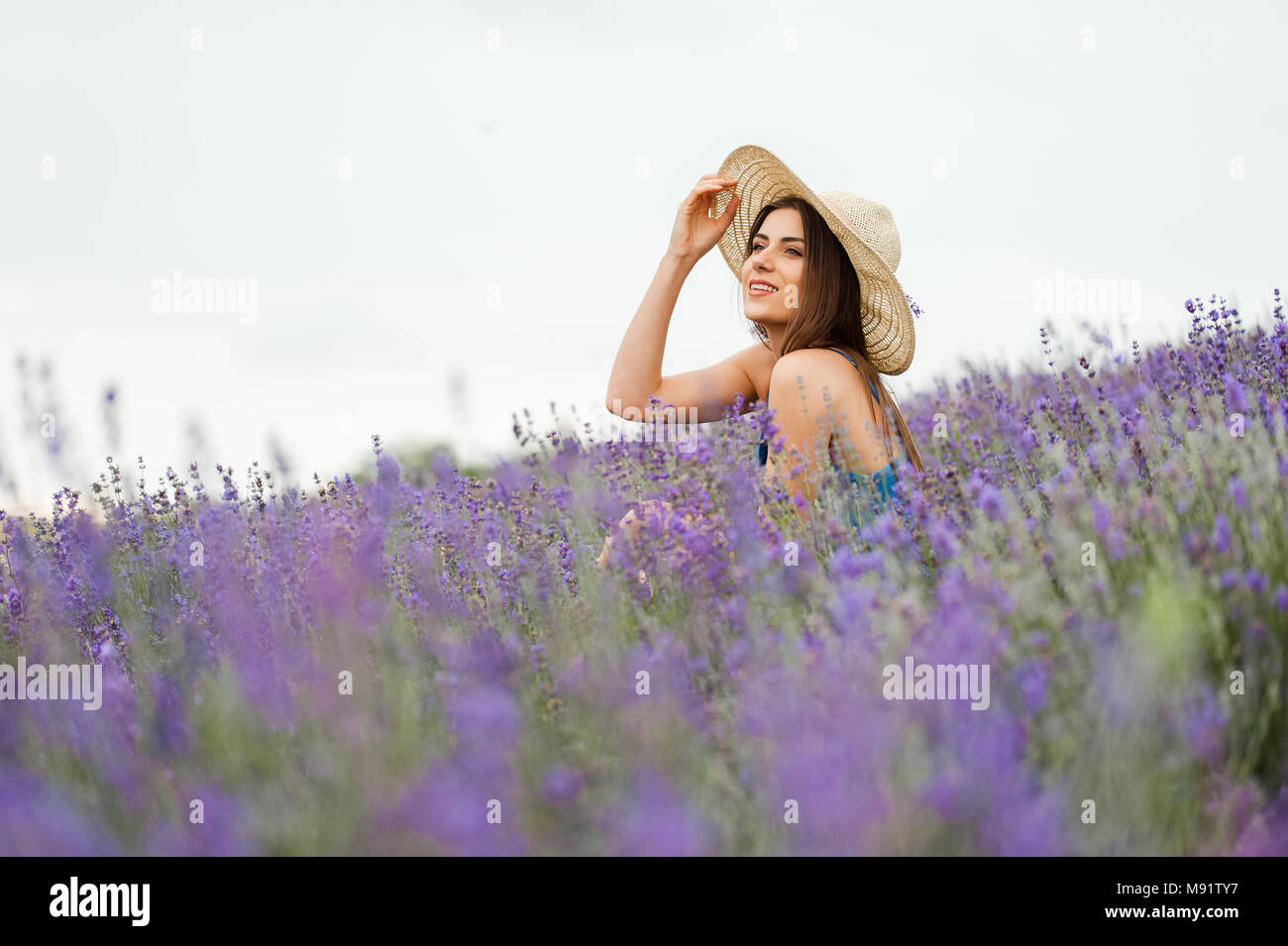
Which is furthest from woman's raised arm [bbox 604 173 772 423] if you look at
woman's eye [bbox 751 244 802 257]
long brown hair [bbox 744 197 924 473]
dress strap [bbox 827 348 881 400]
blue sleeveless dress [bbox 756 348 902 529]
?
dress strap [bbox 827 348 881 400]

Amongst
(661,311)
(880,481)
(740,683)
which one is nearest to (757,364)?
(661,311)

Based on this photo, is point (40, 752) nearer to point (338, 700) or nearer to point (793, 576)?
point (338, 700)

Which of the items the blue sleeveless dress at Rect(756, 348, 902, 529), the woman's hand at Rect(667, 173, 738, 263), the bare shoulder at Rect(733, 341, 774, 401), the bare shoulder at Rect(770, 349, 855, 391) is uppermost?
the woman's hand at Rect(667, 173, 738, 263)

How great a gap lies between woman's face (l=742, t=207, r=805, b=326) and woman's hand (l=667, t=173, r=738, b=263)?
255 mm

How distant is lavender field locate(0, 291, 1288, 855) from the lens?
1452 mm

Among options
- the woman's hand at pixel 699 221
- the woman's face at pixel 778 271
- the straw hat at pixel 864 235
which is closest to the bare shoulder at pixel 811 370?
the woman's face at pixel 778 271

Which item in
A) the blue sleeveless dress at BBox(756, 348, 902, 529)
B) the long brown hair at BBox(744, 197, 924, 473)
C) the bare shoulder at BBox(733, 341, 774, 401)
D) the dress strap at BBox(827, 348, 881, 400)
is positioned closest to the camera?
the blue sleeveless dress at BBox(756, 348, 902, 529)

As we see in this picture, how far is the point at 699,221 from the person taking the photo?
374cm

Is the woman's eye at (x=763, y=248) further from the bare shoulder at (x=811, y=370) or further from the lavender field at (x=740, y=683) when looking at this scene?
the lavender field at (x=740, y=683)

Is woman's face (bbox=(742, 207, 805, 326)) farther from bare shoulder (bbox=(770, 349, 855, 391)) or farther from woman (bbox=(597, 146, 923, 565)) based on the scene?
bare shoulder (bbox=(770, 349, 855, 391))
